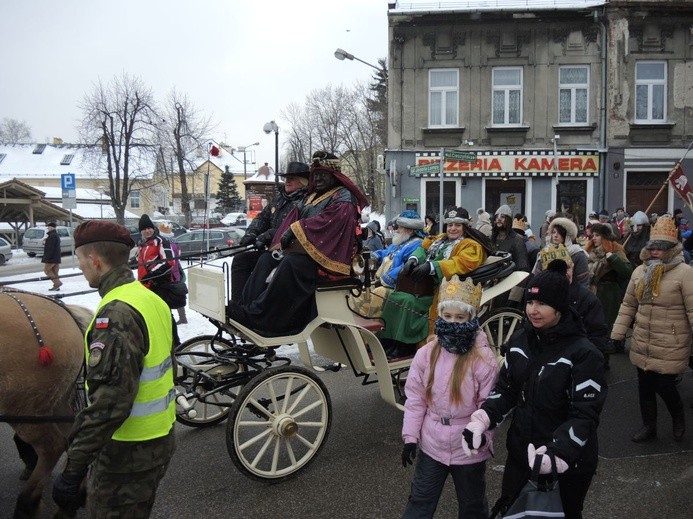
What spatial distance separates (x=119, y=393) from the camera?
7.58 ft

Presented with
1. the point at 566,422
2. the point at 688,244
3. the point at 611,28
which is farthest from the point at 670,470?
the point at 611,28

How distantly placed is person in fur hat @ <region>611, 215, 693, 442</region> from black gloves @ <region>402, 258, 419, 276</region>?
1.88 metres

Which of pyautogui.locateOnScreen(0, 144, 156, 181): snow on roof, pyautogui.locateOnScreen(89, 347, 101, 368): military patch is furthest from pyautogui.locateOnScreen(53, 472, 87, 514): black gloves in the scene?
pyautogui.locateOnScreen(0, 144, 156, 181): snow on roof

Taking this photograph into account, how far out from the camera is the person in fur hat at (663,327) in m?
4.57

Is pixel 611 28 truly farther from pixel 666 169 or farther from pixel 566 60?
pixel 666 169

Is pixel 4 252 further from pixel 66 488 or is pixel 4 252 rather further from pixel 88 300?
pixel 66 488

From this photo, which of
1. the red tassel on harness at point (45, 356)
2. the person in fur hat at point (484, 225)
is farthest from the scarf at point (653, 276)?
the red tassel on harness at point (45, 356)

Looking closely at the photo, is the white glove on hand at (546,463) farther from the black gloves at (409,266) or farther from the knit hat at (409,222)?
the knit hat at (409,222)

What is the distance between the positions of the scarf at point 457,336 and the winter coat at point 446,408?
0.05 meters

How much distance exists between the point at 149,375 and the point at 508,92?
59.7 feet

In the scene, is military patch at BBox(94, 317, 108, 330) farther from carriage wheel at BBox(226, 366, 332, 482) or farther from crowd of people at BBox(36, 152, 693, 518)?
carriage wheel at BBox(226, 366, 332, 482)

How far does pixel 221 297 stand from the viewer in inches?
166

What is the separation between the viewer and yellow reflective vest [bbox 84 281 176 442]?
8.06ft

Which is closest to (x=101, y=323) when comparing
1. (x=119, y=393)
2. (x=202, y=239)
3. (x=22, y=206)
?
(x=119, y=393)
